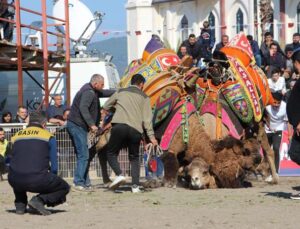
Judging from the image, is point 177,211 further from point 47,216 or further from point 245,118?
point 245,118

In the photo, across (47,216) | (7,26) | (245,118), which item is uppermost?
(7,26)

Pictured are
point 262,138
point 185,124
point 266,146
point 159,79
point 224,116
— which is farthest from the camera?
point 266,146

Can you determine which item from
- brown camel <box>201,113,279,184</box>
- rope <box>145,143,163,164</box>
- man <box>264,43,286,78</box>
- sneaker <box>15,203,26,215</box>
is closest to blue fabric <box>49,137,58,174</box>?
sneaker <box>15,203,26,215</box>

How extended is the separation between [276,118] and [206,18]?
34.4 metres

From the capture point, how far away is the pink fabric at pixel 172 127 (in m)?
15.2

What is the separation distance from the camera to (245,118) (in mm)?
15836

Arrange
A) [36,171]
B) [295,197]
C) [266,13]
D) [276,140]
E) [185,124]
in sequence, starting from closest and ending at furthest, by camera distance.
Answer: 1. [36,171]
2. [295,197]
3. [185,124]
4. [276,140]
5. [266,13]

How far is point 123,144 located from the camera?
14.6 metres

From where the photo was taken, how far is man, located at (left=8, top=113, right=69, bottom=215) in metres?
11.7

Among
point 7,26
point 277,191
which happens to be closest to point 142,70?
point 277,191

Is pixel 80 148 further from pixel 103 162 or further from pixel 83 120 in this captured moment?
pixel 103 162

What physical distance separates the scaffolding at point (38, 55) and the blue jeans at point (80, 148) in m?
7.15

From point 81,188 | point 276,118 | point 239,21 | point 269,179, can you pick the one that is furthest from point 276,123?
point 239,21

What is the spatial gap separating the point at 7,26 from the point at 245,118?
9.14 metres
